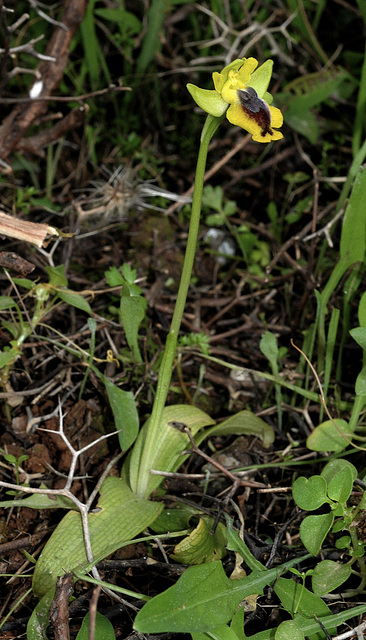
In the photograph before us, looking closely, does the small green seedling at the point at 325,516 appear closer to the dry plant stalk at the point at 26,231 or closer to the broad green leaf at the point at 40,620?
the broad green leaf at the point at 40,620

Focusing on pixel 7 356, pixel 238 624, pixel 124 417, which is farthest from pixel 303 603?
pixel 7 356

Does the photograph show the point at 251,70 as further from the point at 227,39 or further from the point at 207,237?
the point at 227,39

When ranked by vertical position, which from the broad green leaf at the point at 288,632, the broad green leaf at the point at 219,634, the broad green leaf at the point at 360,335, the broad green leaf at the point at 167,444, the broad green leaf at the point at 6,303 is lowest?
the broad green leaf at the point at 167,444

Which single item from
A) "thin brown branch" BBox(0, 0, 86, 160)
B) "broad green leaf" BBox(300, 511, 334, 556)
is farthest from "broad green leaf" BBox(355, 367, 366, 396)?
"thin brown branch" BBox(0, 0, 86, 160)

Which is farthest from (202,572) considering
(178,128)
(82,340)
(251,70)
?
(178,128)

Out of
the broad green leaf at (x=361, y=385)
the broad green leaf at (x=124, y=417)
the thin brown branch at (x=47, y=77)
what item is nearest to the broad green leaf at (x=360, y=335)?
the broad green leaf at (x=361, y=385)

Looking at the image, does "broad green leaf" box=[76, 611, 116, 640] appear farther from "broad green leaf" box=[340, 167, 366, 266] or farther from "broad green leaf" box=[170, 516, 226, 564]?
"broad green leaf" box=[340, 167, 366, 266]

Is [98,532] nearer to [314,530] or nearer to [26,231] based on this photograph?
[314,530]
